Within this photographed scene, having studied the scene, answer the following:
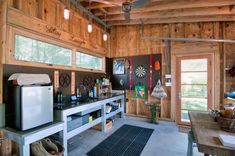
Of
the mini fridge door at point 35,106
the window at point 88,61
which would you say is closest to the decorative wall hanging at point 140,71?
the window at point 88,61

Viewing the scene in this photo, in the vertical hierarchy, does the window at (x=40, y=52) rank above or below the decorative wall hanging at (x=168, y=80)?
above

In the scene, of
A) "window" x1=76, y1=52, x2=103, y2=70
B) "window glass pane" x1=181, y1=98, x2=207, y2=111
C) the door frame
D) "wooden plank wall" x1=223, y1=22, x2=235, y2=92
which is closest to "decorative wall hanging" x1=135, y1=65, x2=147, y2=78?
the door frame

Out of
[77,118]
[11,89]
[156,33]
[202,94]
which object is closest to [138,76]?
[156,33]

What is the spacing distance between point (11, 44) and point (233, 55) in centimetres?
498

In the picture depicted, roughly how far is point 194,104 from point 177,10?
2.66 m

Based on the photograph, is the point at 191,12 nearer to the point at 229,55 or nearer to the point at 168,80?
the point at 229,55

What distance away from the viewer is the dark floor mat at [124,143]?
2595mm

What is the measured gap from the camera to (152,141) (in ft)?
9.95

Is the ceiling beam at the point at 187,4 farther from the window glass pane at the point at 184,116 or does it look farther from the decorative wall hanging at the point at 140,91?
the window glass pane at the point at 184,116

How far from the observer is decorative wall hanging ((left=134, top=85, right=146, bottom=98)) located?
15.1ft

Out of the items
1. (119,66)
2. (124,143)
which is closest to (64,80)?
(124,143)

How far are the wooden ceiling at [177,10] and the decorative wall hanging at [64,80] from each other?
69.4 inches

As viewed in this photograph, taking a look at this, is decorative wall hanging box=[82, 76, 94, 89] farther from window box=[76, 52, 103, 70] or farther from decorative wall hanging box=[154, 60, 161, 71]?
decorative wall hanging box=[154, 60, 161, 71]

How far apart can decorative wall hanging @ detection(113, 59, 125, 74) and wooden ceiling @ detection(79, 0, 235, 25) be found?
1442 millimetres
